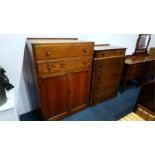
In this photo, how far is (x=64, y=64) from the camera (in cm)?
152

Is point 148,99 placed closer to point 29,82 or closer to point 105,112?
point 105,112

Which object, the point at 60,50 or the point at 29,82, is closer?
the point at 60,50

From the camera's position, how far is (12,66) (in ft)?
5.15

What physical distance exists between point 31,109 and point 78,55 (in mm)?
1245

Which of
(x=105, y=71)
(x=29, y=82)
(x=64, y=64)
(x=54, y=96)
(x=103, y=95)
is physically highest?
(x=64, y=64)

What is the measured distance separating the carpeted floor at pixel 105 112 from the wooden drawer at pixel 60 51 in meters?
1.04

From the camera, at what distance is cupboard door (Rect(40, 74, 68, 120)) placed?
59.9 inches

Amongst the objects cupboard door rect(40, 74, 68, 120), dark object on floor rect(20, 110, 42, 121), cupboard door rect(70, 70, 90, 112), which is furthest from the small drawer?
dark object on floor rect(20, 110, 42, 121)

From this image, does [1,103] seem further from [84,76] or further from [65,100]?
[84,76]

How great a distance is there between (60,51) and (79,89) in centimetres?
70

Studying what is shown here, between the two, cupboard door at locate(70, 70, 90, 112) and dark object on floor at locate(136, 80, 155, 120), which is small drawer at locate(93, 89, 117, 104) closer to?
cupboard door at locate(70, 70, 90, 112)

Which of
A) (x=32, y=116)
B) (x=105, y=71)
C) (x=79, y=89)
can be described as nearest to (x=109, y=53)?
(x=105, y=71)

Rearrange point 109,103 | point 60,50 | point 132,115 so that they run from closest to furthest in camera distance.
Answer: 1. point 60,50
2. point 132,115
3. point 109,103
